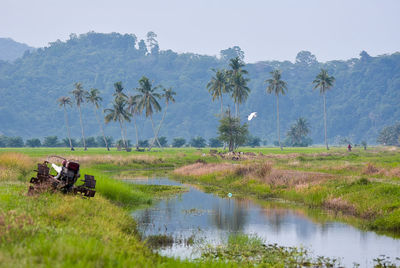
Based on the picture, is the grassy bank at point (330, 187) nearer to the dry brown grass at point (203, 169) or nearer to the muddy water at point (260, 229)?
the dry brown grass at point (203, 169)

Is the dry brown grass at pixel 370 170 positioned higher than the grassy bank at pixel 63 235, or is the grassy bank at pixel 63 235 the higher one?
the grassy bank at pixel 63 235

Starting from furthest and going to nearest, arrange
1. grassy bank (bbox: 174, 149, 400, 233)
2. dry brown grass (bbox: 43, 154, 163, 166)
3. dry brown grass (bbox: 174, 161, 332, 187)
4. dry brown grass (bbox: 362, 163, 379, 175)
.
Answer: dry brown grass (bbox: 43, 154, 163, 166) → dry brown grass (bbox: 362, 163, 379, 175) → dry brown grass (bbox: 174, 161, 332, 187) → grassy bank (bbox: 174, 149, 400, 233)

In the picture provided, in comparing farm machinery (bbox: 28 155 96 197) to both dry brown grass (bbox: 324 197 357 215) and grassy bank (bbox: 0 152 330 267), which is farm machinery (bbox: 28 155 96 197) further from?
dry brown grass (bbox: 324 197 357 215)

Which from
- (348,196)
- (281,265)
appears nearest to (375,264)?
(281,265)

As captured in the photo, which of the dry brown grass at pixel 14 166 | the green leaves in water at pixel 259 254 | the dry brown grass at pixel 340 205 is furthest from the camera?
the dry brown grass at pixel 14 166

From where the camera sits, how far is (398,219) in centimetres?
2338

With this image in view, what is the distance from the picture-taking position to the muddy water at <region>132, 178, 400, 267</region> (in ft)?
64.4

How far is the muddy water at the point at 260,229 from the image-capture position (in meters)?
19.6

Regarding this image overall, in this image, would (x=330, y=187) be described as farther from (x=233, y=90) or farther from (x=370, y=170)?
(x=233, y=90)

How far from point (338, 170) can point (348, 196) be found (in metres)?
17.3

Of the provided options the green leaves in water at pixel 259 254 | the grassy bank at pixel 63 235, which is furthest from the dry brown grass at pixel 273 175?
the grassy bank at pixel 63 235

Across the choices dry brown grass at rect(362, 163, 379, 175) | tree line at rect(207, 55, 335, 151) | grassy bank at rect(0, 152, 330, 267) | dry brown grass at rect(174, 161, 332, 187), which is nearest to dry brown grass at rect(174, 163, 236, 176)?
dry brown grass at rect(174, 161, 332, 187)

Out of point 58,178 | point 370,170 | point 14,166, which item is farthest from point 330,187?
point 14,166

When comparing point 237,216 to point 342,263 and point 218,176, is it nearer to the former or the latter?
point 342,263
